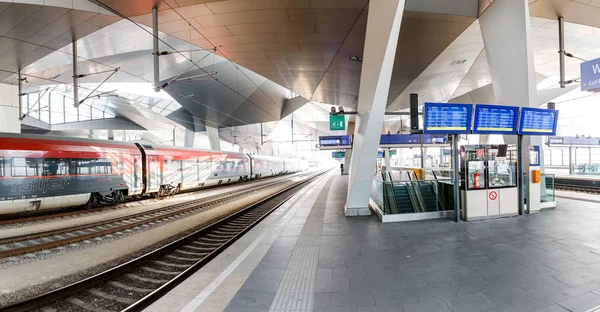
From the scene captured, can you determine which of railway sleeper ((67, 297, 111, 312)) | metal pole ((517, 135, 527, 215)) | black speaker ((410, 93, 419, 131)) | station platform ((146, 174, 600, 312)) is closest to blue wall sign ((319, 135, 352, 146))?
black speaker ((410, 93, 419, 131))

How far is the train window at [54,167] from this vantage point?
30.5 ft

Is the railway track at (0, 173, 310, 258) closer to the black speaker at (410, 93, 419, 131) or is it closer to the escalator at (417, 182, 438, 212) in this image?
the escalator at (417, 182, 438, 212)

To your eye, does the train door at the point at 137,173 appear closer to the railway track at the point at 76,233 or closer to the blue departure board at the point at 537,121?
the railway track at the point at 76,233

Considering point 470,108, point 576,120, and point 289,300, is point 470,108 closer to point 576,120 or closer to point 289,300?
point 289,300

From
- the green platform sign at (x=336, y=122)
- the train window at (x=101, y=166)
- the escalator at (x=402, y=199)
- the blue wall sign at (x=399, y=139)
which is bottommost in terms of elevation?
the escalator at (x=402, y=199)

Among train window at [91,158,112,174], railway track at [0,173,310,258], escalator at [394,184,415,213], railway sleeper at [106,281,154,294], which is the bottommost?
railway sleeper at [106,281,154,294]

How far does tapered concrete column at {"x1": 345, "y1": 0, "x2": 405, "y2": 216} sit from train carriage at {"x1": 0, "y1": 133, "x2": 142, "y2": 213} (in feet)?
32.8

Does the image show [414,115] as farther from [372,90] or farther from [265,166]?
[265,166]

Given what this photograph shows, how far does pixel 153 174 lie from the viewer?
13852 millimetres

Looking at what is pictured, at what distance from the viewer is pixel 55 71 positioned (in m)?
16.4

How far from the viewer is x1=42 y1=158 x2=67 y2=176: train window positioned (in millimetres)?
9289

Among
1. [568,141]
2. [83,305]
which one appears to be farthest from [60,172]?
[568,141]

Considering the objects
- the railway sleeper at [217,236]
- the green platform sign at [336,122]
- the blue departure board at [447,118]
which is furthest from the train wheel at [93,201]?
the green platform sign at [336,122]

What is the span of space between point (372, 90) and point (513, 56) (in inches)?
189
